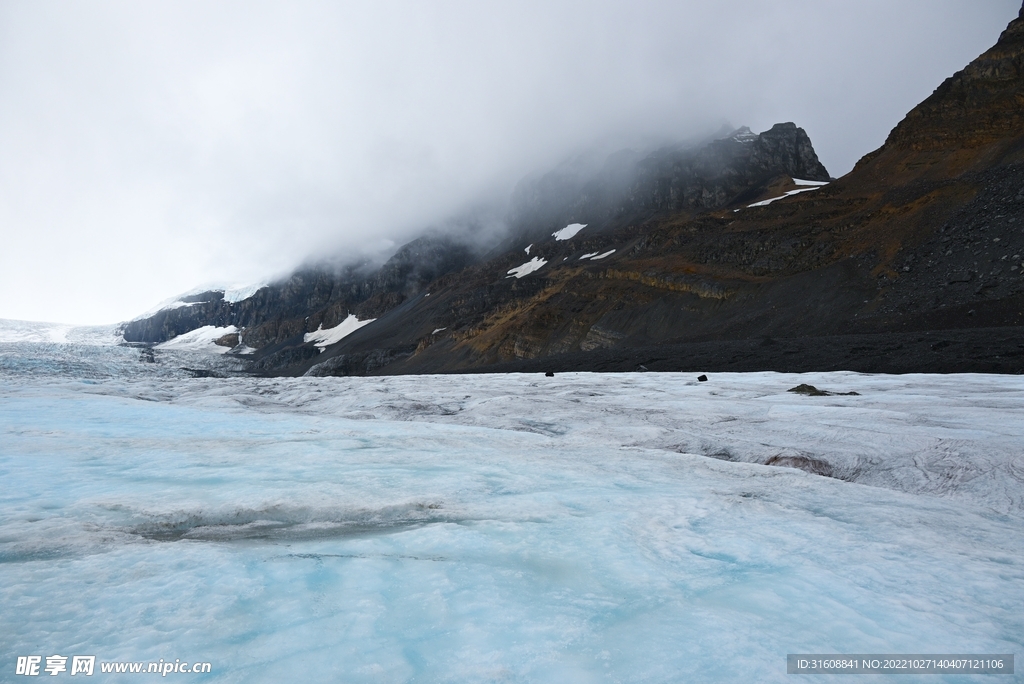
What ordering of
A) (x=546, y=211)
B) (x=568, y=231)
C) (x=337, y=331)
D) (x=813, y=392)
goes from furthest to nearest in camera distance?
(x=337, y=331), (x=546, y=211), (x=568, y=231), (x=813, y=392)

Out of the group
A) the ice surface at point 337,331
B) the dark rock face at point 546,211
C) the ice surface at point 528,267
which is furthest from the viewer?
the ice surface at point 337,331

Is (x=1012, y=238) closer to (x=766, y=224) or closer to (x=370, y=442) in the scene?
(x=766, y=224)

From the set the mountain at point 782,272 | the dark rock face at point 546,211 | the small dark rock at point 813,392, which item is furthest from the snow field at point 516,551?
the dark rock face at point 546,211

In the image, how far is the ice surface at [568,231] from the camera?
390 ft

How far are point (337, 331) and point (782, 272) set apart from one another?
119326 mm

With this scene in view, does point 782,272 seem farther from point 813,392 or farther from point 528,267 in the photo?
point 528,267

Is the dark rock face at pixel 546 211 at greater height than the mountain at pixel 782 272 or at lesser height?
greater

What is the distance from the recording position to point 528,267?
106 metres

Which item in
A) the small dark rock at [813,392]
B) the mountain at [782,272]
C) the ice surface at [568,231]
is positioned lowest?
the small dark rock at [813,392]

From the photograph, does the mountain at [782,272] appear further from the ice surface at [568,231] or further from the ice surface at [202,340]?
the ice surface at [202,340]

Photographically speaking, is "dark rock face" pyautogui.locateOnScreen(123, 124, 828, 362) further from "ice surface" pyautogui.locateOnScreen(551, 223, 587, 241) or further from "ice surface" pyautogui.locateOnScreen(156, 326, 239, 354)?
"ice surface" pyautogui.locateOnScreen(156, 326, 239, 354)

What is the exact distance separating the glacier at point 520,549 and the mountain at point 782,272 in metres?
20.7

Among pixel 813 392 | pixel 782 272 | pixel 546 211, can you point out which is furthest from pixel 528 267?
pixel 813 392

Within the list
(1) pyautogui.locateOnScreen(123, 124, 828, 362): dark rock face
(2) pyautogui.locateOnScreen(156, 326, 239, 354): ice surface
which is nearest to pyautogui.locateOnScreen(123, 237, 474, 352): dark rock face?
(1) pyautogui.locateOnScreen(123, 124, 828, 362): dark rock face
